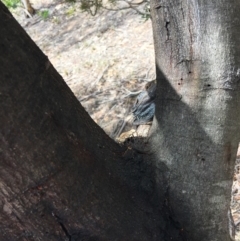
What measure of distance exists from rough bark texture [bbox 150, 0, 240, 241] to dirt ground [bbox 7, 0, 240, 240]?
1759mm

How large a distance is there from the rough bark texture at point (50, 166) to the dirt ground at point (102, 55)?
1.90 m

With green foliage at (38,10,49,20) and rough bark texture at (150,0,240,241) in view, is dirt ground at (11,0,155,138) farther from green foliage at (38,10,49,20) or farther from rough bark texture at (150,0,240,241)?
rough bark texture at (150,0,240,241)

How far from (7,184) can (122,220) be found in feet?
1.19

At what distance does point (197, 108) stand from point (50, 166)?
19.2 inches

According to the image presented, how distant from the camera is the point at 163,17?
125 centimetres

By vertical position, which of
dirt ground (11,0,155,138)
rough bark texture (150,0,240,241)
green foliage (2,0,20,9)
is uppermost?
rough bark texture (150,0,240,241)

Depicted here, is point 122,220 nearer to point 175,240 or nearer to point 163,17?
point 175,240

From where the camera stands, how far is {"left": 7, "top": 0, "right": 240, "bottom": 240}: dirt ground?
380 centimetres

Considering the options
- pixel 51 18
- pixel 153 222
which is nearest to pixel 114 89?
pixel 51 18

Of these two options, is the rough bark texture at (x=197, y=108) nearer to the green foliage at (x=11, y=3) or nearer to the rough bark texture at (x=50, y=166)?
the rough bark texture at (x=50, y=166)

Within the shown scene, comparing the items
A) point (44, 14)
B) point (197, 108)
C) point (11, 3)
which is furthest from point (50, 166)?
point (11, 3)

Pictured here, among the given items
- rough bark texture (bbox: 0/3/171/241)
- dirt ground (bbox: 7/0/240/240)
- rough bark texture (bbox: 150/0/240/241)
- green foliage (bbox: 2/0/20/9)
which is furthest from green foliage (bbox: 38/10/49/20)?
rough bark texture (bbox: 0/3/171/241)

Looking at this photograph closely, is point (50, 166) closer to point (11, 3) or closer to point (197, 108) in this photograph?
point (197, 108)

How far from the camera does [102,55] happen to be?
4605 mm
